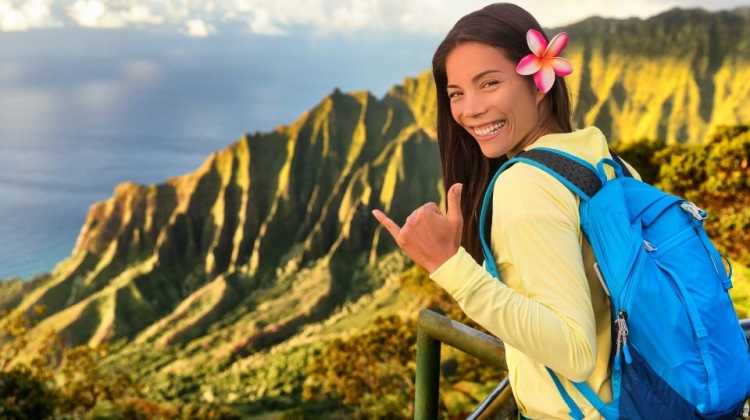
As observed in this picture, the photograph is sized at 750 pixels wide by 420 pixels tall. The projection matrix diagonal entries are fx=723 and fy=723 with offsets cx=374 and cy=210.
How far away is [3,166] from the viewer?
508 ft

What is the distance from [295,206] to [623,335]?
364ft

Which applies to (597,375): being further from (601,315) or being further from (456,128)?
(456,128)

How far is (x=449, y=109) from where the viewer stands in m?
1.93

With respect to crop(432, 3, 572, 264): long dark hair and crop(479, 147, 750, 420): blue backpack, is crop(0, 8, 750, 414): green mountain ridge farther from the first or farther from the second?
crop(479, 147, 750, 420): blue backpack

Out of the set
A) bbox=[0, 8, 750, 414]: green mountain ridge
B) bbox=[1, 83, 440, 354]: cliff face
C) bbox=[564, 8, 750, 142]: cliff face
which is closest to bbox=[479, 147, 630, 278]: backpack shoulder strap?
bbox=[0, 8, 750, 414]: green mountain ridge

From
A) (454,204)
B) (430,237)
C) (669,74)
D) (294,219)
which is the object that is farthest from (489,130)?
(294,219)

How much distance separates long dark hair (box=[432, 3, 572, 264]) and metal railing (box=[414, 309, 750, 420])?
263mm

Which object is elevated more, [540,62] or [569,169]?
[540,62]

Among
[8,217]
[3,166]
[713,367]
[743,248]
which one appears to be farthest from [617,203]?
[3,166]

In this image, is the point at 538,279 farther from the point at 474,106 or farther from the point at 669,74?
the point at 669,74

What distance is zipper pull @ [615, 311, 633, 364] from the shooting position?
1.34 metres

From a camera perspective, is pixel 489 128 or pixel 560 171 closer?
pixel 560 171

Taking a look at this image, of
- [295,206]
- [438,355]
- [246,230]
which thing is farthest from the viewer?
[295,206]

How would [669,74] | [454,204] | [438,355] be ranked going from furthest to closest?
[669,74], [438,355], [454,204]
